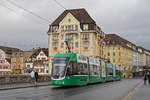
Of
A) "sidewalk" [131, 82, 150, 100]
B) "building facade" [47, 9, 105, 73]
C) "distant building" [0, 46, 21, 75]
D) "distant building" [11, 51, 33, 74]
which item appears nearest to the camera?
"sidewalk" [131, 82, 150, 100]

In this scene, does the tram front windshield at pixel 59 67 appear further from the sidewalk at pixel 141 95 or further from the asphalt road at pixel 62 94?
the sidewalk at pixel 141 95

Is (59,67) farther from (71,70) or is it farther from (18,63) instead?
(18,63)

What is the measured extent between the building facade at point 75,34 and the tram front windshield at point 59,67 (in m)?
52.3

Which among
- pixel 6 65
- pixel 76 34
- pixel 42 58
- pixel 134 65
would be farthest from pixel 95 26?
pixel 134 65

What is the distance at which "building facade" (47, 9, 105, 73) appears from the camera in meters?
77.6

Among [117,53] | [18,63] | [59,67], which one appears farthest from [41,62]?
[59,67]

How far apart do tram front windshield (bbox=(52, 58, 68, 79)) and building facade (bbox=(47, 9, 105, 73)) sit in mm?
52319

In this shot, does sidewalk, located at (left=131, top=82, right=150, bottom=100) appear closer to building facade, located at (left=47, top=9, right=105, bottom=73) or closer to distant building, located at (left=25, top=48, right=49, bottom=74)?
building facade, located at (left=47, top=9, right=105, bottom=73)

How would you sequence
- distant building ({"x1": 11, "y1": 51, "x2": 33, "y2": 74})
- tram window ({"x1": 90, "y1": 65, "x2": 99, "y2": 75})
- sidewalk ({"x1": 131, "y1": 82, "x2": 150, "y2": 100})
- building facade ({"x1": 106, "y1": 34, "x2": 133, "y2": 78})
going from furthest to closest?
building facade ({"x1": 106, "y1": 34, "x2": 133, "y2": 78}), distant building ({"x1": 11, "y1": 51, "x2": 33, "y2": 74}), tram window ({"x1": 90, "y1": 65, "x2": 99, "y2": 75}), sidewalk ({"x1": 131, "y1": 82, "x2": 150, "y2": 100})

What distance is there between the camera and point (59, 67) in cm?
2395

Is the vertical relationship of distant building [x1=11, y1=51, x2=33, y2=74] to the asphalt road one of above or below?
above

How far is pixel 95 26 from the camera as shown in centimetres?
7862

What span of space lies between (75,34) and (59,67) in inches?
2162

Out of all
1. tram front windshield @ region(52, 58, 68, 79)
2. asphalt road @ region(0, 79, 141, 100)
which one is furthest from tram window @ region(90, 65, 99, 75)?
asphalt road @ region(0, 79, 141, 100)
